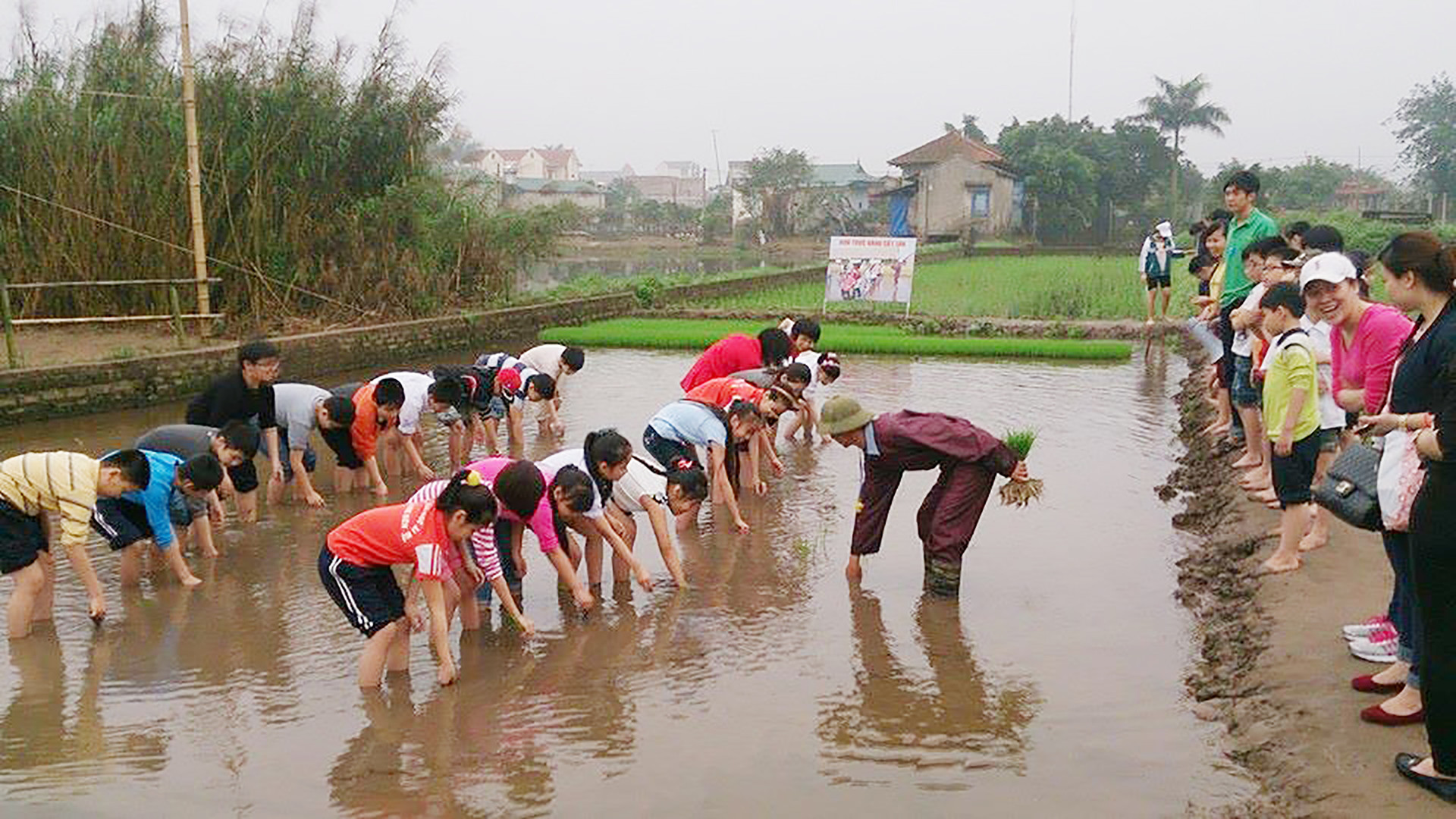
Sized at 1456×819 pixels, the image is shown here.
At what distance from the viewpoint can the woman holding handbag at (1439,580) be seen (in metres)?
3.70

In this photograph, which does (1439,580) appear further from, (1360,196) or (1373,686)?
(1360,196)

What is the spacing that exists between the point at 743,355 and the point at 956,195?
35422 millimetres

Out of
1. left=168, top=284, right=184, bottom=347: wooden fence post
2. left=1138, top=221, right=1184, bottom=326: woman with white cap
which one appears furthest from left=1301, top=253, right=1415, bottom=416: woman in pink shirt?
left=1138, top=221, right=1184, bottom=326: woman with white cap

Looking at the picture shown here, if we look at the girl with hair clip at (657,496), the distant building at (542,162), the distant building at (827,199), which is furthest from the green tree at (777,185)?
the distant building at (542,162)

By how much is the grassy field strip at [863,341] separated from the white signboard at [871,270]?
1215 mm

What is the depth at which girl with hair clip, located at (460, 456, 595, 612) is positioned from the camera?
558cm

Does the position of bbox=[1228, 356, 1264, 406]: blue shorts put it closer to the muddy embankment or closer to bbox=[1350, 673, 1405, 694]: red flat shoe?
the muddy embankment

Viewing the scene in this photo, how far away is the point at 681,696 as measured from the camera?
522 cm

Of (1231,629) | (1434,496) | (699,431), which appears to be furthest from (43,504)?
(1434,496)

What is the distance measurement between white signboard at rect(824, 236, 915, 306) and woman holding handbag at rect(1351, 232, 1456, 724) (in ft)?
50.9

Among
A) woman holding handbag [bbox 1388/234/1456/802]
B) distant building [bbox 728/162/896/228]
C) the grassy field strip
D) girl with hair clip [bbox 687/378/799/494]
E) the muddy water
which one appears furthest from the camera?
distant building [bbox 728/162/896/228]

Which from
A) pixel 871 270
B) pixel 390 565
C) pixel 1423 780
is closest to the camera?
pixel 1423 780

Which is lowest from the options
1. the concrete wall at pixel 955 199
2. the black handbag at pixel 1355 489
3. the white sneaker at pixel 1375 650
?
the white sneaker at pixel 1375 650

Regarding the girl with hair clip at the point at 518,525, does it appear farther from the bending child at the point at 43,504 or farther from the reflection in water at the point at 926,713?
the bending child at the point at 43,504
